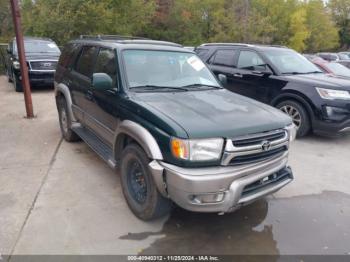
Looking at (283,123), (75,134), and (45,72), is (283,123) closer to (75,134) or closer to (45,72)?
(75,134)

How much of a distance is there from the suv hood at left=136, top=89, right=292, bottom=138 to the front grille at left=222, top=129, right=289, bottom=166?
0.22ft

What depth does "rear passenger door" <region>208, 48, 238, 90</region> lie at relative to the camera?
770 cm

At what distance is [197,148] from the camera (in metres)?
2.88

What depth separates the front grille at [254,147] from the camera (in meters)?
2.96

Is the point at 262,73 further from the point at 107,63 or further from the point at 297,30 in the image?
the point at 297,30

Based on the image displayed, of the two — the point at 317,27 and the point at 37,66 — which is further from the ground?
the point at 317,27

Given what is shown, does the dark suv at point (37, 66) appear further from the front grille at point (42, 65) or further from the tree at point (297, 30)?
the tree at point (297, 30)

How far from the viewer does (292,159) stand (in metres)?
5.46

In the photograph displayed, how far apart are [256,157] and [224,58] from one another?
17.2 feet

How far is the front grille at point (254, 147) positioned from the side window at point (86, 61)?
8.79ft

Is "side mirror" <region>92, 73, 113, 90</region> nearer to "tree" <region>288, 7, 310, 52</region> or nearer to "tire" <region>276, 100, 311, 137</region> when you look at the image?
"tire" <region>276, 100, 311, 137</region>

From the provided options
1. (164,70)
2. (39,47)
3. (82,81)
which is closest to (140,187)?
(164,70)

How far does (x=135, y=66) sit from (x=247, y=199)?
208 centimetres

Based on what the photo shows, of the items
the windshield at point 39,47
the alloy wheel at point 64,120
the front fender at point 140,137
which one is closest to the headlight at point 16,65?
the windshield at point 39,47
